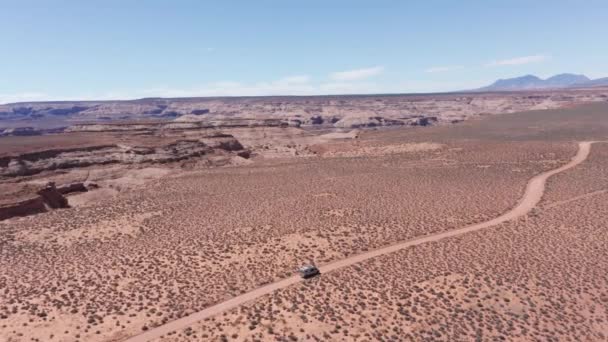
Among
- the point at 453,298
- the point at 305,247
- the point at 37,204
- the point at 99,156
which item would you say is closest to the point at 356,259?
the point at 305,247

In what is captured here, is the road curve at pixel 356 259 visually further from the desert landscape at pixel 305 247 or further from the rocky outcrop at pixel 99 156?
the rocky outcrop at pixel 99 156

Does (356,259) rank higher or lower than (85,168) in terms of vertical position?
lower

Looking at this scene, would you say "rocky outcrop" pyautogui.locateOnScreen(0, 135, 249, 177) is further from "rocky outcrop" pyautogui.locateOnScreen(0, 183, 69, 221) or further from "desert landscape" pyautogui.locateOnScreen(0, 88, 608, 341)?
"rocky outcrop" pyautogui.locateOnScreen(0, 183, 69, 221)

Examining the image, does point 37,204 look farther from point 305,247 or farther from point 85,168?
point 305,247

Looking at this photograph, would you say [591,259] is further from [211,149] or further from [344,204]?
[211,149]

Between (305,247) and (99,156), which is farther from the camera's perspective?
(99,156)

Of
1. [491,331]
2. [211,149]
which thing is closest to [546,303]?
[491,331]

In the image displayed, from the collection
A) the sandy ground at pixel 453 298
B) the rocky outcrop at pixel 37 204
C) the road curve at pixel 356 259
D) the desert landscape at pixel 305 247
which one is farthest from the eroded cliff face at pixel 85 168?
the sandy ground at pixel 453 298

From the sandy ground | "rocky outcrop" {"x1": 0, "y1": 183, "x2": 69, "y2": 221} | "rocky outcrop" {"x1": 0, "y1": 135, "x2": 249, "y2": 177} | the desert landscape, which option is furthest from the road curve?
"rocky outcrop" {"x1": 0, "y1": 135, "x2": 249, "y2": 177}
